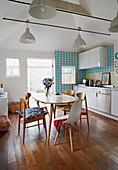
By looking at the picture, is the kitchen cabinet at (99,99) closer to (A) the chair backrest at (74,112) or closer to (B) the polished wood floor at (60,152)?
(B) the polished wood floor at (60,152)

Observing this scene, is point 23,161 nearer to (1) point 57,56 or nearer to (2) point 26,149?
(2) point 26,149

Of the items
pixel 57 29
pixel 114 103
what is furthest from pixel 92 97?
pixel 57 29

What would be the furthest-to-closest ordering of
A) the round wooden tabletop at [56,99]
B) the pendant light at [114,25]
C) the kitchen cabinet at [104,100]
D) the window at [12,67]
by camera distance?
the window at [12,67], the kitchen cabinet at [104,100], the round wooden tabletop at [56,99], the pendant light at [114,25]

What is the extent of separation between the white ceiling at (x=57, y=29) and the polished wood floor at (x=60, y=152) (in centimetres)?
270

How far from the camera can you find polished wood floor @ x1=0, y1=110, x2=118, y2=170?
1.91 meters

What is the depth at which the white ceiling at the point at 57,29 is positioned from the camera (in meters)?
3.13

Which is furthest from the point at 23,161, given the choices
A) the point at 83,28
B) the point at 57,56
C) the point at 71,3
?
the point at 57,56

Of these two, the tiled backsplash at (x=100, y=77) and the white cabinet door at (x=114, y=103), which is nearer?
the white cabinet door at (x=114, y=103)

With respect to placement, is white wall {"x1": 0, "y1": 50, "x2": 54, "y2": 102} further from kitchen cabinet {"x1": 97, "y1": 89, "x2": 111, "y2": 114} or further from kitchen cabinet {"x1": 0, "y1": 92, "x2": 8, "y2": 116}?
kitchen cabinet {"x1": 97, "y1": 89, "x2": 111, "y2": 114}

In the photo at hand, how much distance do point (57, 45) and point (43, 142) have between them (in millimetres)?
3950

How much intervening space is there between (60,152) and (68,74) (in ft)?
13.9

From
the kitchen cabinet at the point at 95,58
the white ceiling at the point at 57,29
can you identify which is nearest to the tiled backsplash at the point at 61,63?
the white ceiling at the point at 57,29

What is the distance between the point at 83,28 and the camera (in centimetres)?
439

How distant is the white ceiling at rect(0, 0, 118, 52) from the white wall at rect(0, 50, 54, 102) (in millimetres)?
214
